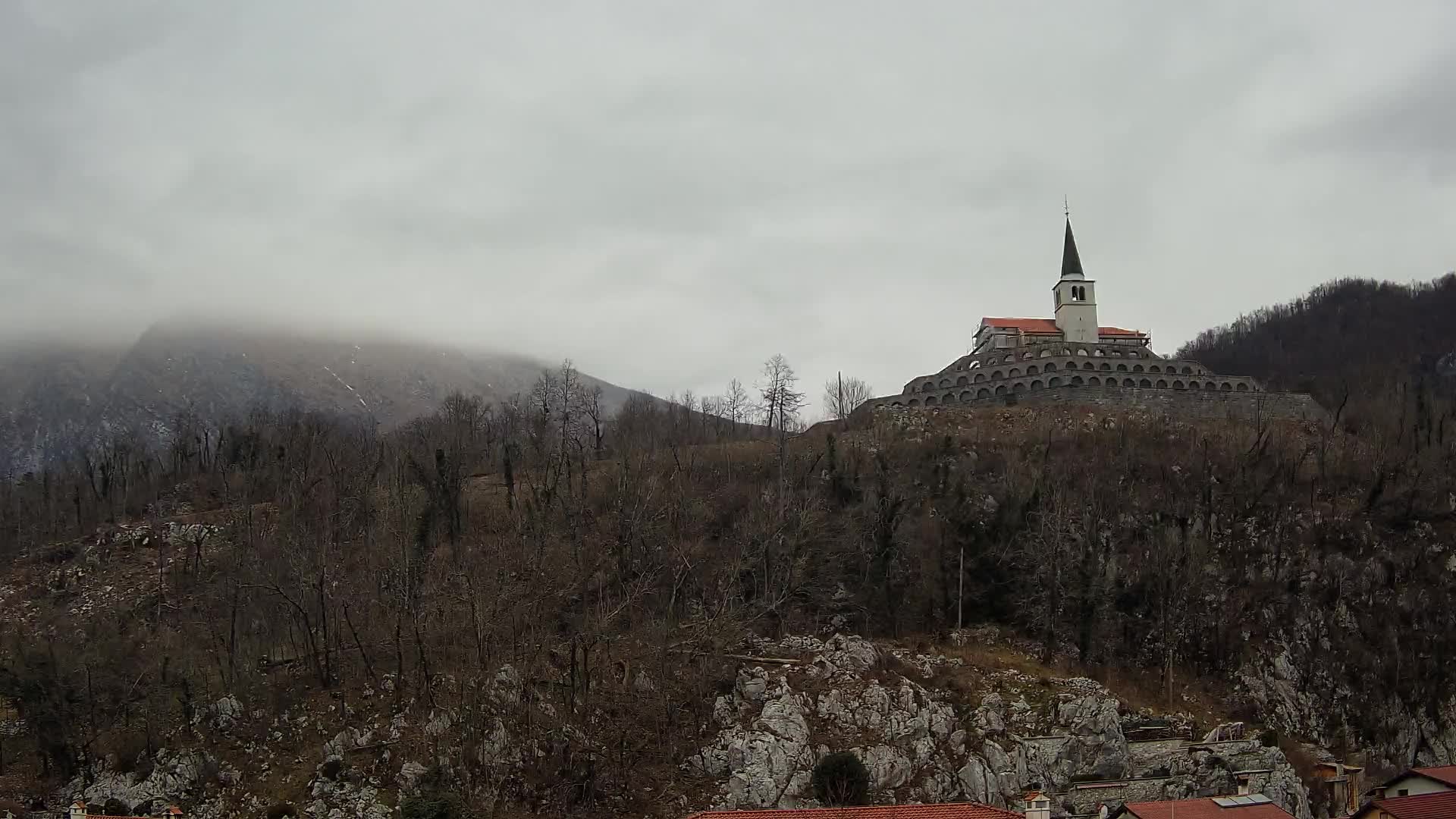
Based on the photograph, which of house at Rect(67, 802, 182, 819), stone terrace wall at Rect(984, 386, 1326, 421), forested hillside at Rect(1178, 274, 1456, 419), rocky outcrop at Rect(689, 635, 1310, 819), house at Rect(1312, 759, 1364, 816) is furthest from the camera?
forested hillside at Rect(1178, 274, 1456, 419)

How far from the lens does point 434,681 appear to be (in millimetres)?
38719

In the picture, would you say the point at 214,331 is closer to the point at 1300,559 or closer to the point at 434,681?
the point at 434,681

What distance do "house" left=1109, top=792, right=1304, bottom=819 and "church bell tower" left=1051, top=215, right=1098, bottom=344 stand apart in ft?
198

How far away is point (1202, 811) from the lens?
95.0 ft

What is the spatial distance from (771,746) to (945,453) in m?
28.8

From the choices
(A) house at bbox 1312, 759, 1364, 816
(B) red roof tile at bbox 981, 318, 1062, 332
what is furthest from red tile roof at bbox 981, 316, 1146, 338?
(A) house at bbox 1312, 759, 1364, 816

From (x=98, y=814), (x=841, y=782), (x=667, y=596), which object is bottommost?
(x=98, y=814)

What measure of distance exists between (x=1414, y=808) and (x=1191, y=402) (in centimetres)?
4628

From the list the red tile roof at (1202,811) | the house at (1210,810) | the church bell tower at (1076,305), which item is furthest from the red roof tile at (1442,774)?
the church bell tower at (1076,305)

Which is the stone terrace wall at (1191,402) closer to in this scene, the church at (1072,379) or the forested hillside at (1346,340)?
the church at (1072,379)

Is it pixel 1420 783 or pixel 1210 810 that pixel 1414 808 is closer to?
pixel 1210 810

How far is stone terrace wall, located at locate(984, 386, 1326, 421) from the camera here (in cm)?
7100

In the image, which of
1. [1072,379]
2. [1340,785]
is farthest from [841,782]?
[1072,379]

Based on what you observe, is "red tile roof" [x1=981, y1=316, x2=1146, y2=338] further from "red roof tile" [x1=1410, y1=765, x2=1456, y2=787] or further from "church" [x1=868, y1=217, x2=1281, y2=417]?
"red roof tile" [x1=1410, y1=765, x2=1456, y2=787]
